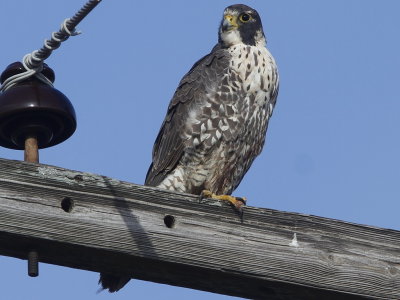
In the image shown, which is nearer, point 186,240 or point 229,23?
point 186,240

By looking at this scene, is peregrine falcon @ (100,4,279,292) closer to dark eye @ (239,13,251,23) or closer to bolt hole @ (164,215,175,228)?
dark eye @ (239,13,251,23)

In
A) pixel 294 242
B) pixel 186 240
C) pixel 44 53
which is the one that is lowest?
pixel 186 240

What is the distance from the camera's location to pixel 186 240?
347cm

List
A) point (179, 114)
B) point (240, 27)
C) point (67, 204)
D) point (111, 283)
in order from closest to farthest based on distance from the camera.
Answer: point (67, 204), point (111, 283), point (179, 114), point (240, 27)

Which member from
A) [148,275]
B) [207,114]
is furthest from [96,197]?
[207,114]

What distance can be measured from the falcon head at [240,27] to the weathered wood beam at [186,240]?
3.19 meters

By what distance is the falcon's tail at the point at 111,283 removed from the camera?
4074mm

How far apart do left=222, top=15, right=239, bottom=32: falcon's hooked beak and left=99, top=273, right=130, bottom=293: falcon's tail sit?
10.3 feet

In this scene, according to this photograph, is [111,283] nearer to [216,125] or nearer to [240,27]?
[216,125]

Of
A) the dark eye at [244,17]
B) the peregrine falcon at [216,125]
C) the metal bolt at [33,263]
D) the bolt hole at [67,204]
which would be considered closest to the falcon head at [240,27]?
the dark eye at [244,17]

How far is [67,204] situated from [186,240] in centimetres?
45

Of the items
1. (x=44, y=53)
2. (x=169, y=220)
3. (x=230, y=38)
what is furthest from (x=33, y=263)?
(x=230, y=38)

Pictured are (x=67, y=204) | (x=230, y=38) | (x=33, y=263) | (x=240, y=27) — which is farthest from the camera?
(x=240, y=27)

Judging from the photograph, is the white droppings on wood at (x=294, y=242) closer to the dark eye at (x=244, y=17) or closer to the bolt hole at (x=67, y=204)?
the bolt hole at (x=67, y=204)
